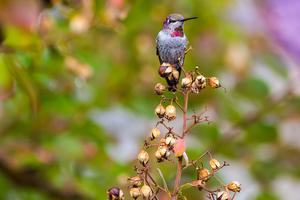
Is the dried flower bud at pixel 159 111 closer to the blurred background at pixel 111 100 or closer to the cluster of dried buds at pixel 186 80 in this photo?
the cluster of dried buds at pixel 186 80

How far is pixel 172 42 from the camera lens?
1.60 ft

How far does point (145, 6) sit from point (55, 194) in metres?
0.63

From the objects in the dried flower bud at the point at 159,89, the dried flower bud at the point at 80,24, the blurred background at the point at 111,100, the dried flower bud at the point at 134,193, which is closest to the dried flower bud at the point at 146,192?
the dried flower bud at the point at 134,193

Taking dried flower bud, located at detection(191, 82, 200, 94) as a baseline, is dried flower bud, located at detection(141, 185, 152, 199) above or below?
below

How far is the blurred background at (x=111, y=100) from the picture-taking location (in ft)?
3.11

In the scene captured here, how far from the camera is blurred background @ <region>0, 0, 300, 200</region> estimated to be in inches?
37.3

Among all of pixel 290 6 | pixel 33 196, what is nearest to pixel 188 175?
pixel 33 196

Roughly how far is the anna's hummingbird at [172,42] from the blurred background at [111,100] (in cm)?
27

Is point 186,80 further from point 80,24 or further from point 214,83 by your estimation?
point 80,24

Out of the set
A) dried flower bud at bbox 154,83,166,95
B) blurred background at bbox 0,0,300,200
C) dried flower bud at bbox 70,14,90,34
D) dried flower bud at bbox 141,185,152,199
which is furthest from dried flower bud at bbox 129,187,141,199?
dried flower bud at bbox 70,14,90,34

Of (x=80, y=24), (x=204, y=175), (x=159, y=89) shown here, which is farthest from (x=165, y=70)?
(x=80, y=24)

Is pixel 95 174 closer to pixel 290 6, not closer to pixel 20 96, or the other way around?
pixel 20 96

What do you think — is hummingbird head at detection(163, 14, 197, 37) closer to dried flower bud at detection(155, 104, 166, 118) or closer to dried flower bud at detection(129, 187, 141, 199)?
dried flower bud at detection(155, 104, 166, 118)

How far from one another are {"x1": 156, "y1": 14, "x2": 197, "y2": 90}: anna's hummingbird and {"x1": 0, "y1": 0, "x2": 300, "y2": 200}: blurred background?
273mm
